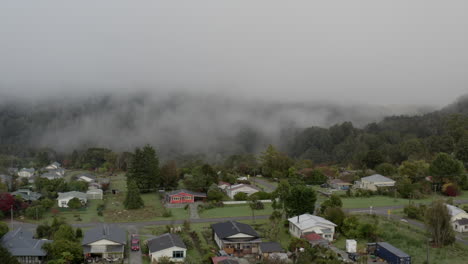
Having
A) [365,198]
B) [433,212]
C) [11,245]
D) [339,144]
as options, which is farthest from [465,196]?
[339,144]

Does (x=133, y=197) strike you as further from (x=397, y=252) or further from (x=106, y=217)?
(x=397, y=252)

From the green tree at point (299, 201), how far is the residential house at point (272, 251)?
6.95 m

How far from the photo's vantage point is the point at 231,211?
123 ft

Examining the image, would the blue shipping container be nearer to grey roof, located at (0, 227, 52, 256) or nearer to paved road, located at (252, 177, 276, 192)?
grey roof, located at (0, 227, 52, 256)

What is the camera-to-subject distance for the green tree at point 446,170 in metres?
44.8

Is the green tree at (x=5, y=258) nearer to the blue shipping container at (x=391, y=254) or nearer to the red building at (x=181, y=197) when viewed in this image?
the blue shipping container at (x=391, y=254)

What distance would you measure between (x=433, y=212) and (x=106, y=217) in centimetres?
2559

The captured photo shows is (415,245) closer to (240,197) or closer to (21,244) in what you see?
(240,197)

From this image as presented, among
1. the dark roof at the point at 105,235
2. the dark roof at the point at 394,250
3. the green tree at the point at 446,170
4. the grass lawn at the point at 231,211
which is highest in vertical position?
the green tree at the point at 446,170

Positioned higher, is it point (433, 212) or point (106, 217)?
Result: point (433, 212)

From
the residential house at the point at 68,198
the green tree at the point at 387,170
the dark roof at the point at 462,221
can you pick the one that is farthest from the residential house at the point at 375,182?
the residential house at the point at 68,198

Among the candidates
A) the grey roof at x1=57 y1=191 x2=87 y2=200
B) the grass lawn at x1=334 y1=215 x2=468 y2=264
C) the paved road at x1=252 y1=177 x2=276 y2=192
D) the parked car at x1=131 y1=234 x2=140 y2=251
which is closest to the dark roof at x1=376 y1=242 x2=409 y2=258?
the grass lawn at x1=334 y1=215 x2=468 y2=264

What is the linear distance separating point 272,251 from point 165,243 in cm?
660

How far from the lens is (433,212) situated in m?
25.8
